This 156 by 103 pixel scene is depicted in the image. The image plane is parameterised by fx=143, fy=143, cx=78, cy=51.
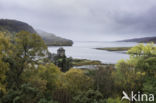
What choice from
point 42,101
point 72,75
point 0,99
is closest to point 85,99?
point 42,101

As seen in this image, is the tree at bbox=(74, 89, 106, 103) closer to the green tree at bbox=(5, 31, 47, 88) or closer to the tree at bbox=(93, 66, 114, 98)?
the tree at bbox=(93, 66, 114, 98)

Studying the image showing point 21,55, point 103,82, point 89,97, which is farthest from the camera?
point 103,82

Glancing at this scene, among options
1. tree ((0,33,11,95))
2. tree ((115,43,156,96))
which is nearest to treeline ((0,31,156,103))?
tree ((0,33,11,95))

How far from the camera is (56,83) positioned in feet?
60.6

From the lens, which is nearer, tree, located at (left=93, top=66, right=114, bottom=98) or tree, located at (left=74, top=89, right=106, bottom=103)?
tree, located at (left=74, top=89, right=106, bottom=103)

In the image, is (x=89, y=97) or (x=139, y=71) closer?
(x=89, y=97)

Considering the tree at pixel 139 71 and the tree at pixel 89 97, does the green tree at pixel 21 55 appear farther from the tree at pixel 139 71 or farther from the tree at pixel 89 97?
the tree at pixel 139 71

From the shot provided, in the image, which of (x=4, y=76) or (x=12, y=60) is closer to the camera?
(x=4, y=76)

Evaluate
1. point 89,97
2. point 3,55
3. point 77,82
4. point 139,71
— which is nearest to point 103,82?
A: point 77,82

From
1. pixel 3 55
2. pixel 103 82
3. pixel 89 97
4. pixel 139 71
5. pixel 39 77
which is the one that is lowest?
pixel 89 97

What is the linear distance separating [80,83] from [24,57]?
7.80 meters

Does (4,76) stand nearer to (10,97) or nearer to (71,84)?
(10,97)

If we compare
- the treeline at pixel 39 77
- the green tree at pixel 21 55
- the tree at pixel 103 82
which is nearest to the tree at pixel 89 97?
the treeline at pixel 39 77

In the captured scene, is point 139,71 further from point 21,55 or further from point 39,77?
point 21,55
